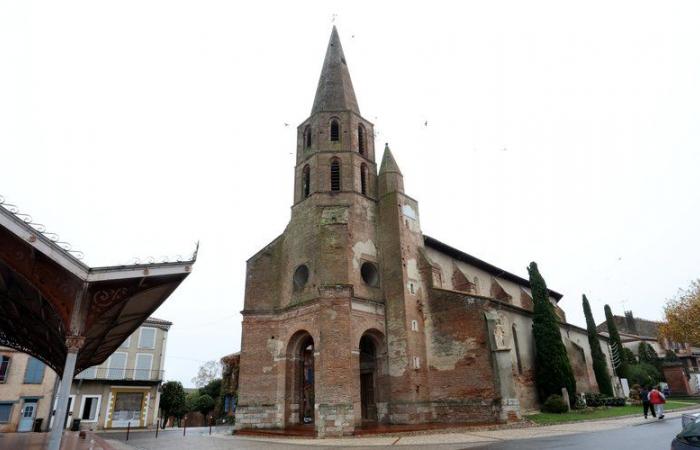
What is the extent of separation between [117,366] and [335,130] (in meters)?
25.2

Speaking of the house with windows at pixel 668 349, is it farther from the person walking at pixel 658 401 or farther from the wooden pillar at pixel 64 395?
the wooden pillar at pixel 64 395

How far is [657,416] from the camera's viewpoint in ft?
63.0

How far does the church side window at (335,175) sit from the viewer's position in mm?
25750

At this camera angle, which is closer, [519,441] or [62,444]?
[519,441]

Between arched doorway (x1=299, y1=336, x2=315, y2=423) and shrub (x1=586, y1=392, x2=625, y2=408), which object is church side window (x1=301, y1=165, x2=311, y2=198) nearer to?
arched doorway (x1=299, y1=336, x2=315, y2=423)

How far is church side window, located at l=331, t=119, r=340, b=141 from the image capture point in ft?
89.5

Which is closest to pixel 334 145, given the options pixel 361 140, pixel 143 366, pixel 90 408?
pixel 361 140

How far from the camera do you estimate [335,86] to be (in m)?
29.3

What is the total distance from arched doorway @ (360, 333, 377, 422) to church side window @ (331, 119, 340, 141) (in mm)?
12168

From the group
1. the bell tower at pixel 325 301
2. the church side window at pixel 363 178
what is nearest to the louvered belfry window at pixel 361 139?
the bell tower at pixel 325 301

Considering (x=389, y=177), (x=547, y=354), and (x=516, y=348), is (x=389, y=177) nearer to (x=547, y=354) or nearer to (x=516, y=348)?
(x=516, y=348)

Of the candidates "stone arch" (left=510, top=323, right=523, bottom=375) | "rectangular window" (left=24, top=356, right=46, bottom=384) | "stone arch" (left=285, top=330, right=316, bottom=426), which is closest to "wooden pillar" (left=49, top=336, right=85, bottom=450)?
"stone arch" (left=285, top=330, right=316, bottom=426)

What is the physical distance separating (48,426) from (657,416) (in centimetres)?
3633

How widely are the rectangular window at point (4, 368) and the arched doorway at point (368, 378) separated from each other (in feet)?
80.9
